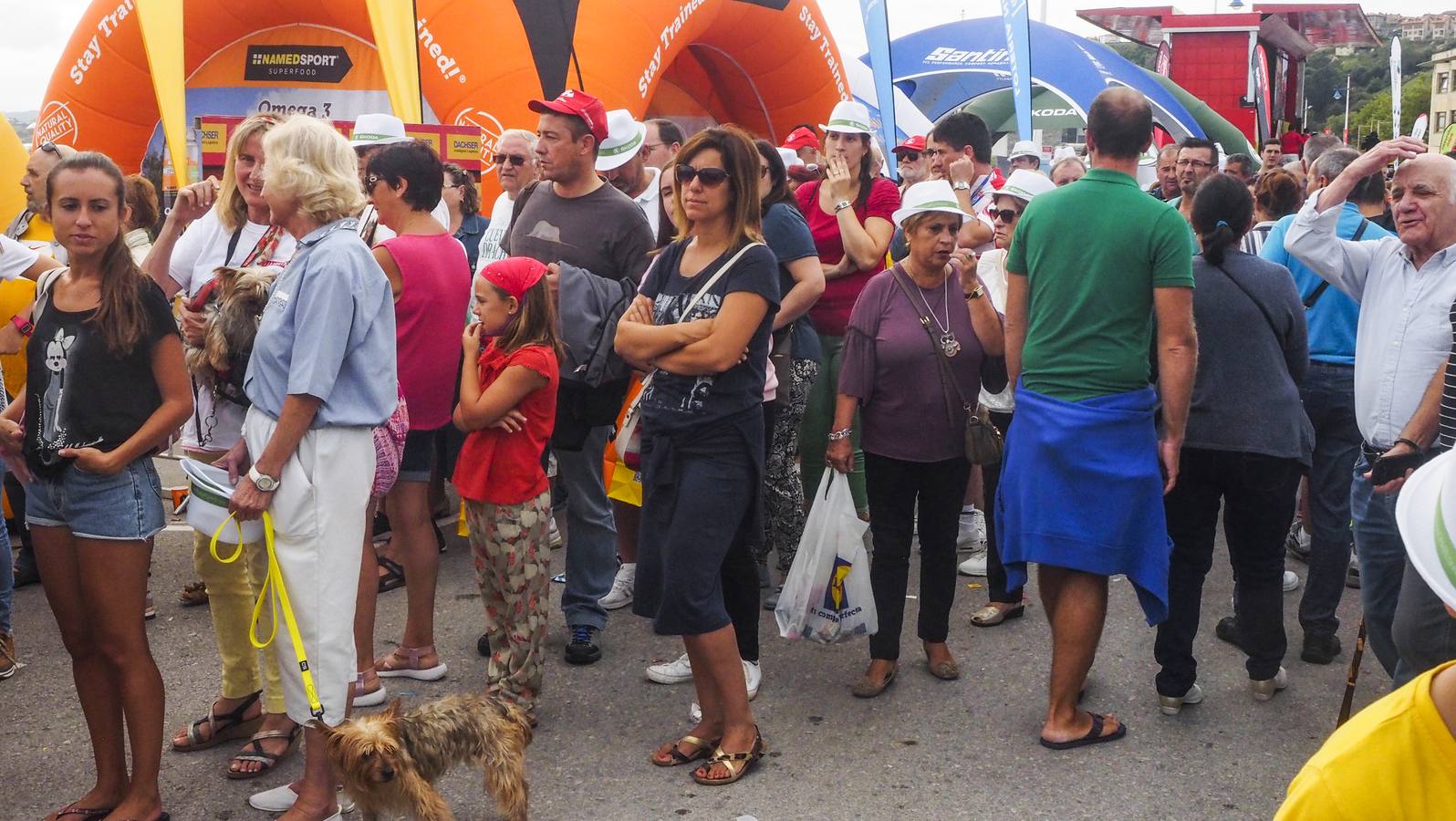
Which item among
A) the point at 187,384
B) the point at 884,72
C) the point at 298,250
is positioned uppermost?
the point at 884,72

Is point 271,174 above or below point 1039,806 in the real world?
above

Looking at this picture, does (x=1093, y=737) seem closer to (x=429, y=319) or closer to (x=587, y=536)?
(x=587, y=536)

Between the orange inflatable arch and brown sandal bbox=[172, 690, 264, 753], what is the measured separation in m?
8.17

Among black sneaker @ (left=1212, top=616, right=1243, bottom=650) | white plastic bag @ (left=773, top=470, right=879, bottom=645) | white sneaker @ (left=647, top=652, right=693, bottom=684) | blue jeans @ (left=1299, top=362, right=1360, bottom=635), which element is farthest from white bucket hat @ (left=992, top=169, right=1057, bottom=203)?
white sneaker @ (left=647, top=652, right=693, bottom=684)

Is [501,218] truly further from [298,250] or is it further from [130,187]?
[298,250]

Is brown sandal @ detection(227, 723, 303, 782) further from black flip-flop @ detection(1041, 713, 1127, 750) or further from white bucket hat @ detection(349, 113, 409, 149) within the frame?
white bucket hat @ detection(349, 113, 409, 149)

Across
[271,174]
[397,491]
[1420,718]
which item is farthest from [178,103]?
[1420,718]

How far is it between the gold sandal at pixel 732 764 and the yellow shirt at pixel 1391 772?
8.26 feet

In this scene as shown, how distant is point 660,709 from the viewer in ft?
14.8

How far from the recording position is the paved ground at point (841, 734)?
3791mm

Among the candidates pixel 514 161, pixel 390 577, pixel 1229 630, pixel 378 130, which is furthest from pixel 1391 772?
pixel 378 130

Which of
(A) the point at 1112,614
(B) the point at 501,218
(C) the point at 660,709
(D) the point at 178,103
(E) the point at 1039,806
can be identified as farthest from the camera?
A: (D) the point at 178,103

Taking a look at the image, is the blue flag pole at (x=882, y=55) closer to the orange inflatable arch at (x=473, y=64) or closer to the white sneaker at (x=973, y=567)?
the orange inflatable arch at (x=473, y=64)

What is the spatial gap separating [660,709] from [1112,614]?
83.4 inches
